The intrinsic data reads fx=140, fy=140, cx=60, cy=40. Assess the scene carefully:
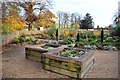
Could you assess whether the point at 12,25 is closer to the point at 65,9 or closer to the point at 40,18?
the point at 40,18

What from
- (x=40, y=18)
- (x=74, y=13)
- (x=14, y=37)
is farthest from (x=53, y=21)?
(x=14, y=37)

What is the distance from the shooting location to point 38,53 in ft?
15.7

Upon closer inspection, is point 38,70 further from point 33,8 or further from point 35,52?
point 33,8

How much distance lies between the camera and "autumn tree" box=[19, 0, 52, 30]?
506 inches

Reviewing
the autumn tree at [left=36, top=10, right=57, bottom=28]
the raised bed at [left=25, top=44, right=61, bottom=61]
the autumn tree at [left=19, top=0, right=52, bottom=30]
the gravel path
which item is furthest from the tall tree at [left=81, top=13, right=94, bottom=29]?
the raised bed at [left=25, top=44, right=61, bottom=61]

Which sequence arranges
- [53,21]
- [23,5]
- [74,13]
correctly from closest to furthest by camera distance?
[23,5] → [53,21] → [74,13]

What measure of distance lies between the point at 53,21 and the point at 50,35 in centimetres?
340

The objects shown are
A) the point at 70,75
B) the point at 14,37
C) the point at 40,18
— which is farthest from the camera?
the point at 40,18

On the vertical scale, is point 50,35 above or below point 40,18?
below

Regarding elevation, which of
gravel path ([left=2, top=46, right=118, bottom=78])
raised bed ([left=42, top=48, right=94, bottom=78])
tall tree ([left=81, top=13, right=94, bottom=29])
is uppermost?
tall tree ([left=81, top=13, right=94, bottom=29])

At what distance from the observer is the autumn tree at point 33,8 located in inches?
506

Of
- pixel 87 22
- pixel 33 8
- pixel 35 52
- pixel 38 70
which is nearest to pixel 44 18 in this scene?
pixel 33 8

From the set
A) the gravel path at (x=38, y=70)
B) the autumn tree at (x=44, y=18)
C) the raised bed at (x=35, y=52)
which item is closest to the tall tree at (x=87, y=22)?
the autumn tree at (x=44, y=18)

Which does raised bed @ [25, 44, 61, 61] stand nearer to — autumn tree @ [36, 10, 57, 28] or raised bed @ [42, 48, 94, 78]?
raised bed @ [42, 48, 94, 78]
